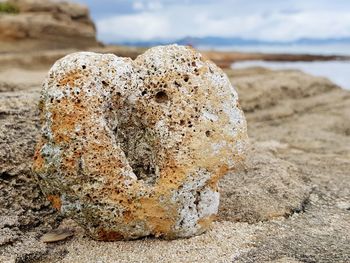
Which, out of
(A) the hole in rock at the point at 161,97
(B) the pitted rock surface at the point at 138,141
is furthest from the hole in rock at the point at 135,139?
(A) the hole in rock at the point at 161,97

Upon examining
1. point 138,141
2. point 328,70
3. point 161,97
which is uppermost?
point 161,97

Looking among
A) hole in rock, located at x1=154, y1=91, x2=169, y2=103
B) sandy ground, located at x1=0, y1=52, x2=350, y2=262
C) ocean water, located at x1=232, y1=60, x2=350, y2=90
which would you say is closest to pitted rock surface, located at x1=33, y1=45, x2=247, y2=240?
hole in rock, located at x1=154, y1=91, x2=169, y2=103

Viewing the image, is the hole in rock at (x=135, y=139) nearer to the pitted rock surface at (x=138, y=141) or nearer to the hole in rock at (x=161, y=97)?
the pitted rock surface at (x=138, y=141)

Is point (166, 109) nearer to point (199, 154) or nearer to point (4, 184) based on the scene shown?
point (199, 154)

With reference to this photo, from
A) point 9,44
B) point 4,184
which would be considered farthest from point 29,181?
point 9,44

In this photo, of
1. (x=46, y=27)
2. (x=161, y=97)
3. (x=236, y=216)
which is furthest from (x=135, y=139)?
(x=46, y=27)

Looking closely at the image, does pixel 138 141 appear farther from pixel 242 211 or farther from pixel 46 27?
pixel 46 27

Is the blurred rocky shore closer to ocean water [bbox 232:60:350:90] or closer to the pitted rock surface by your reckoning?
the pitted rock surface
